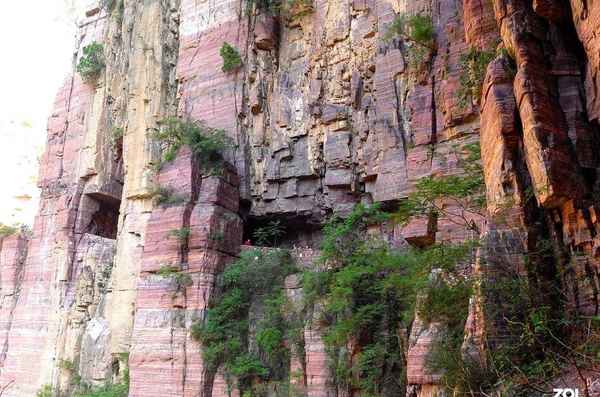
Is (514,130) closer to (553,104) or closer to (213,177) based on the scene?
(553,104)

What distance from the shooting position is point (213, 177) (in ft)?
57.2

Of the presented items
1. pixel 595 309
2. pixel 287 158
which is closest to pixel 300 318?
pixel 287 158

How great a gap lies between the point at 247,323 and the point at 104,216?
411 inches

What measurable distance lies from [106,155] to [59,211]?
2.82 metres

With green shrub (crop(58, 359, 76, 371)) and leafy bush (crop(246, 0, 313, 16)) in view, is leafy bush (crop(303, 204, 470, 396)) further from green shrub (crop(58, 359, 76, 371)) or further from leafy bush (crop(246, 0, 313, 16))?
green shrub (crop(58, 359, 76, 371))

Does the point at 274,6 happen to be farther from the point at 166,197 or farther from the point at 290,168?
the point at 166,197

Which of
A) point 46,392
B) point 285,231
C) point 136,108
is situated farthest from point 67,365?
point 136,108

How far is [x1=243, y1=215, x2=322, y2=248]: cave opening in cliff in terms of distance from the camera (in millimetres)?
18859

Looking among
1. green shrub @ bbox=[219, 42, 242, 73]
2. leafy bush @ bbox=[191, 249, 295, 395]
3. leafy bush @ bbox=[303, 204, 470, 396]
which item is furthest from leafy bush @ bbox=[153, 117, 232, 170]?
leafy bush @ bbox=[303, 204, 470, 396]

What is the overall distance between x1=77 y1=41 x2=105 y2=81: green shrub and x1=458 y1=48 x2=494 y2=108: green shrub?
15529mm

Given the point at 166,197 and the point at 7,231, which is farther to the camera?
the point at 7,231

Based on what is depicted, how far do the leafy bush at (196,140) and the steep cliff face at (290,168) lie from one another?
0.82ft

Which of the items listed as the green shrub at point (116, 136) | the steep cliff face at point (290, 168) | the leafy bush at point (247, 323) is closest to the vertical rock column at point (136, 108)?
the steep cliff face at point (290, 168)

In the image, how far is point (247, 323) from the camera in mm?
15281
